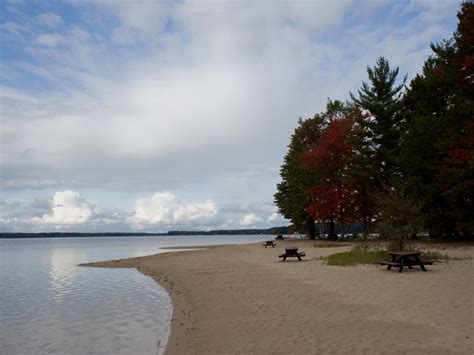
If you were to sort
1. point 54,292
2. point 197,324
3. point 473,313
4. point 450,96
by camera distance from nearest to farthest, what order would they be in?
point 473,313, point 197,324, point 54,292, point 450,96

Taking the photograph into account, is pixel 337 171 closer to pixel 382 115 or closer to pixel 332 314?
pixel 382 115

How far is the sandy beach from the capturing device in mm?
7523

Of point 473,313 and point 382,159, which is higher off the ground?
point 382,159

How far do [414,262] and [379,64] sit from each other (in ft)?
96.6

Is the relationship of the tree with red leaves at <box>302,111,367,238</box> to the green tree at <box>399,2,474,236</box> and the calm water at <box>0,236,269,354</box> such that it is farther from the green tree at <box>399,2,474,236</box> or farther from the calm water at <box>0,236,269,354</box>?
the calm water at <box>0,236,269,354</box>

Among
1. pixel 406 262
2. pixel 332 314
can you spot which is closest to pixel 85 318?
pixel 332 314

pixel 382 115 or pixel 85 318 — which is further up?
pixel 382 115

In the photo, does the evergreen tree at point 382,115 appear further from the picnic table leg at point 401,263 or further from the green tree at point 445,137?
the picnic table leg at point 401,263

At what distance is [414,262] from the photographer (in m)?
16.8

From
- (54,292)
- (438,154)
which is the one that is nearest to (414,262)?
(54,292)

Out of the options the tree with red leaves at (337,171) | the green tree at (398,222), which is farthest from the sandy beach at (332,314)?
the tree with red leaves at (337,171)

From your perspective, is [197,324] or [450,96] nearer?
[197,324]

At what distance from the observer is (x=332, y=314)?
9.95m

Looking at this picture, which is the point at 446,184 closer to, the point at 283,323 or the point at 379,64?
the point at 379,64
